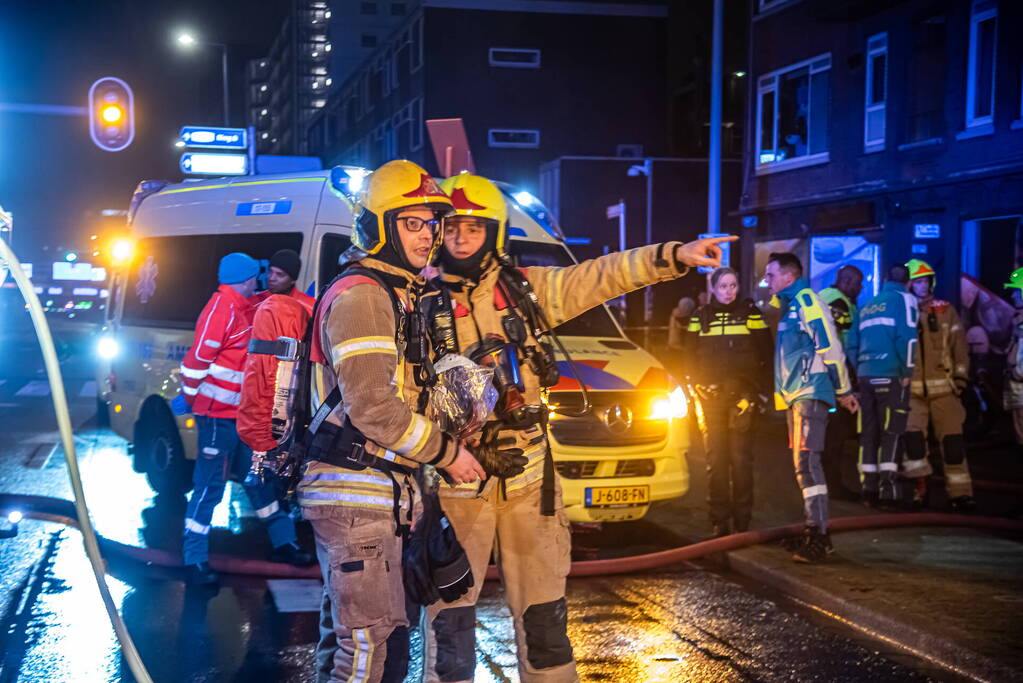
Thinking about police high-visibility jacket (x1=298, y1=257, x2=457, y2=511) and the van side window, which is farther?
the van side window

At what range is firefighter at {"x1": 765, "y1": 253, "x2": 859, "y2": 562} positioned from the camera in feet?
22.7

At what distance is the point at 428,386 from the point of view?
12.5ft

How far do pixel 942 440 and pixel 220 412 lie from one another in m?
5.84

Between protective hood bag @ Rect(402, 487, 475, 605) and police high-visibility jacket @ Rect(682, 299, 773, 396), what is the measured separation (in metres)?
4.24

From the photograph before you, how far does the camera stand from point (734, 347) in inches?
300

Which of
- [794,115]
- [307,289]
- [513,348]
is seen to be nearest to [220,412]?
[307,289]

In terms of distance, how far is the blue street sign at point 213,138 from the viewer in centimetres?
1355

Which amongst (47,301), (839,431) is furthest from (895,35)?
(47,301)

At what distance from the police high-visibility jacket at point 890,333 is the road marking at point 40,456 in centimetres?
795

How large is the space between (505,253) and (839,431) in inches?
252

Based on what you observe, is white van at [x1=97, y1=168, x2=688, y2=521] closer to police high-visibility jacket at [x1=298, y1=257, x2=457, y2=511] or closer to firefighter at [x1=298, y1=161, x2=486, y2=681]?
Answer: firefighter at [x1=298, y1=161, x2=486, y2=681]

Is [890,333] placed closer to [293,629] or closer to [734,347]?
[734,347]

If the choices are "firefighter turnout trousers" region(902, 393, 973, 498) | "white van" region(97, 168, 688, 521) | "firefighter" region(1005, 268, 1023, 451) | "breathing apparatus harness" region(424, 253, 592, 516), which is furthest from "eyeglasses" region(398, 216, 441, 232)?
"firefighter turnout trousers" region(902, 393, 973, 498)

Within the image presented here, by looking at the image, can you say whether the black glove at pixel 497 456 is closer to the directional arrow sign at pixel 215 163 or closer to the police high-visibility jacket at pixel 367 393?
the police high-visibility jacket at pixel 367 393
